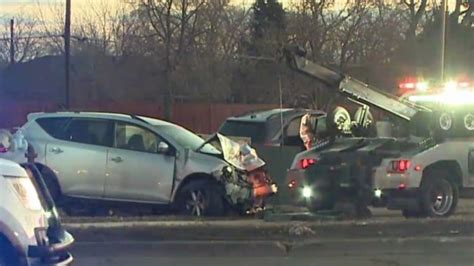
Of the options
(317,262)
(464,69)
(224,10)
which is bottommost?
(317,262)

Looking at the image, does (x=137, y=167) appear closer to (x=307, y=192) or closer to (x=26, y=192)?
(x=307, y=192)

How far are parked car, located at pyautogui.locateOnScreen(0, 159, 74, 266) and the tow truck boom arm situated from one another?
Result: 28.4ft

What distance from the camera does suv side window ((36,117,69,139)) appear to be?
43.5ft

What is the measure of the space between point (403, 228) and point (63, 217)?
15.5 ft

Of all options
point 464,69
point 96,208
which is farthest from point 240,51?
point 96,208

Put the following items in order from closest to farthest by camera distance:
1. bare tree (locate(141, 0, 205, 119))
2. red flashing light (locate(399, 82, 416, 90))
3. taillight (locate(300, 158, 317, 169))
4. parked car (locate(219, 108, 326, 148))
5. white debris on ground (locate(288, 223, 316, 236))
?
white debris on ground (locate(288, 223, 316, 236)) < taillight (locate(300, 158, 317, 169)) < red flashing light (locate(399, 82, 416, 90)) < parked car (locate(219, 108, 326, 148)) < bare tree (locate(141, 0, 205, 119))

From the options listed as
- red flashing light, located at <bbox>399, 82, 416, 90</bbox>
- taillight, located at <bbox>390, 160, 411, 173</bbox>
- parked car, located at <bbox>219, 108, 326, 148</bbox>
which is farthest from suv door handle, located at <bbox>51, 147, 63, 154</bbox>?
red flashing light, located at <bbox>399, 82, 416, 90</bbox>

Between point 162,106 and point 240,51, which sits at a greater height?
point 240,51

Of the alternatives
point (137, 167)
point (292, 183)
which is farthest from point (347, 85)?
point (137, 167)

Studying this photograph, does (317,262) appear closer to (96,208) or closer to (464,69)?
(96,208)

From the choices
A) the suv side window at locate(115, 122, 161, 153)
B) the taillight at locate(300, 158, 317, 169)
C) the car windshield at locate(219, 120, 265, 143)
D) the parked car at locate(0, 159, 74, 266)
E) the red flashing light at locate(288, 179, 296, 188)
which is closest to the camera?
the parked car at locate(0, 159, 74, 266)

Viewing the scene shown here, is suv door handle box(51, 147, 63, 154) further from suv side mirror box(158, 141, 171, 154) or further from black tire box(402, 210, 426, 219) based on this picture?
black tire box(402, 210, 426, 219)

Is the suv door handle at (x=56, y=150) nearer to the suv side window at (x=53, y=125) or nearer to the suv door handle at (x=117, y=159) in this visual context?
the suv side window at (x=53, y=125)

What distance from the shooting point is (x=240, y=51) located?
54656 millimetres
